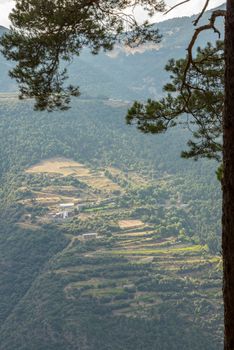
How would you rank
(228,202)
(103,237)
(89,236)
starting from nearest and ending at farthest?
(228,202) < (103,237) < (89,236)

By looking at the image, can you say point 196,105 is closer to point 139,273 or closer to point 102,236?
point 139,273

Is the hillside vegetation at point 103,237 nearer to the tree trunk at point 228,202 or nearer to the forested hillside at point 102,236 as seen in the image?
the forested hillside at point 102,236

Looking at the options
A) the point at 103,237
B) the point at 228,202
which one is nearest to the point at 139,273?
the point at 103,237

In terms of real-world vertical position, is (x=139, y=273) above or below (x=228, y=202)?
below

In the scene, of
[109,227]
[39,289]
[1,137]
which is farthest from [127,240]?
[1,137]

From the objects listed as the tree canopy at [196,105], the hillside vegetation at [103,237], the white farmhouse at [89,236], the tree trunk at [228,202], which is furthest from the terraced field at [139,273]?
the tree trunk at [228,202]

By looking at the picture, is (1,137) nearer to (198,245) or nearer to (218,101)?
(198,245)
